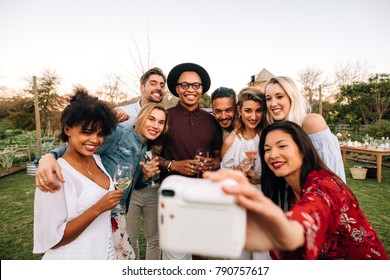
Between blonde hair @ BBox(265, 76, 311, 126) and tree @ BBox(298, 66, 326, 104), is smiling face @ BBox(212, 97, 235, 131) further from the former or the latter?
tree @ BBox(298, 66, 326, 104)

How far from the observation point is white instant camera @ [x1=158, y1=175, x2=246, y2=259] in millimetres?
719

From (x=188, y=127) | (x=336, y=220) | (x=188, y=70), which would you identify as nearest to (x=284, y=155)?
(x=336, y=220)

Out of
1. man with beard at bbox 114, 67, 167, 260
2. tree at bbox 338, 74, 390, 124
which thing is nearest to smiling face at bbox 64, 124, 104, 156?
man with beard at bbox 114, 67, 167, 260

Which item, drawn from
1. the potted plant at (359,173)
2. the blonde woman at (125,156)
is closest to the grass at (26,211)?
the potted plant at (359,173)

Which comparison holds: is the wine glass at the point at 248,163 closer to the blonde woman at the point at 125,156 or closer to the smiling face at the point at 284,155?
the smiling face at the point at 284,155

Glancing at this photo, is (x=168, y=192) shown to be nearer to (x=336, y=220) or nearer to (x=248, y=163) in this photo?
(x=336, y=220)

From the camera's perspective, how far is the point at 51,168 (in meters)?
1.64

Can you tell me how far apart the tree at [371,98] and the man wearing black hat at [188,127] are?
1557 cm

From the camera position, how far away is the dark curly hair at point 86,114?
Result: 1829 millimetres

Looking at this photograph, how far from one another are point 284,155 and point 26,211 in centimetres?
610

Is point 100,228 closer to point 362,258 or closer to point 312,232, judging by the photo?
point 312,232

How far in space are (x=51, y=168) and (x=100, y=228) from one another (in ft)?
1.82

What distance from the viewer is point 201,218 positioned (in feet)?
2.38

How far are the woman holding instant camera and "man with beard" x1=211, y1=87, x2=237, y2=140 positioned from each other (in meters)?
1.27
